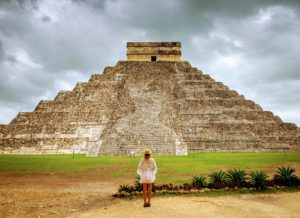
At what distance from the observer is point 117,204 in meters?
8.84

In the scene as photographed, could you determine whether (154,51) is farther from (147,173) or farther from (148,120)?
(147,173)

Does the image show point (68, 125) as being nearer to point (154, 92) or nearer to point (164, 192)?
point (154, 92)

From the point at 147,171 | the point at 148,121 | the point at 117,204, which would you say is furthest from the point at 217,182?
the point at 148,121

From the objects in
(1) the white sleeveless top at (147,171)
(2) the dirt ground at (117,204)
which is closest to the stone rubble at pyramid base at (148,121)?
(2) the dirt ground at (117,204)

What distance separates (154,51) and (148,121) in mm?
15339

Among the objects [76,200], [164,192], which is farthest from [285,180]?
[76,200]

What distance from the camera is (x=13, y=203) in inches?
363

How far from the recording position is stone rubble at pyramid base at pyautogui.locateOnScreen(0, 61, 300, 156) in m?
25.2

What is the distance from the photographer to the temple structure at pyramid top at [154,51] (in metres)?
39.9

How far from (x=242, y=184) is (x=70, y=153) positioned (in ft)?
57.6

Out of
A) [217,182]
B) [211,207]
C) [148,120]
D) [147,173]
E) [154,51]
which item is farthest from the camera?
[154,51]

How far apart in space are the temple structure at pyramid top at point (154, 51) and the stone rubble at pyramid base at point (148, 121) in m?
5.86

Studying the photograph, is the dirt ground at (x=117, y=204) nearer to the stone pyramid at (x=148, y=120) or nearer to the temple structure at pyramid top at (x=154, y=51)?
the stone pyramid at (x=148, y=120)

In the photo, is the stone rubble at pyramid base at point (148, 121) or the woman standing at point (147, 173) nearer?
the woman standing at point (147, 173)
